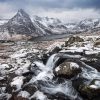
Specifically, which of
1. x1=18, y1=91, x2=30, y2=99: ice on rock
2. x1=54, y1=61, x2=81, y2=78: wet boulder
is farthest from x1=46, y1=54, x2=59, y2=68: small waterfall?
x1=18, y1=91, x2=30, y2=99: ice on rock

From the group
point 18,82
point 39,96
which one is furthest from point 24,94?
point 18,82

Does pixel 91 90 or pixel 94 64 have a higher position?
pixel 94 64

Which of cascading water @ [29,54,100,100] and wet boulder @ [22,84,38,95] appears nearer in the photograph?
cascading water @ [29,54,100,100]

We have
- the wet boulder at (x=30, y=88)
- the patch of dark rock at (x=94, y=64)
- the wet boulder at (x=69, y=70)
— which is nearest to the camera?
the wet boulder at (x=30, y=88)

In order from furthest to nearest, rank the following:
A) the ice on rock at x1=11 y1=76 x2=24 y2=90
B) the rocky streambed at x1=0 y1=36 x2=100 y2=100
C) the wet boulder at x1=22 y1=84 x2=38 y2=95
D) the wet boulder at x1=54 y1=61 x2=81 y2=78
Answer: the ice on rock at x1=11 y1=76 x2=24 y2=90 → the wet boulder at x1=54 y1=61 x2=81 y2=78 → the wet boulder at x1=22 y1=84 x2=38 y2=95 → the rocky streambed at x1=0 y1=36 x2=100 y2=100

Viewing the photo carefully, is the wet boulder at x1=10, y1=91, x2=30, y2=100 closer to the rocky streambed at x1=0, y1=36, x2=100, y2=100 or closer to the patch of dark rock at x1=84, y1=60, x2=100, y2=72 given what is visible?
the rocky streambed at x1=0, y1=36, x2=100, y2=100

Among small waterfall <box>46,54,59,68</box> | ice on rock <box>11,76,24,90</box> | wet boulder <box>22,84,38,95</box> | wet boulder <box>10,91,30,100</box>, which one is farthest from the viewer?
small waterfall <box>46,54,59,68</box>

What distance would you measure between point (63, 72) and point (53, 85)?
2.67 m

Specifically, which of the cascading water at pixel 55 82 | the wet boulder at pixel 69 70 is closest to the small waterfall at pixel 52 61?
the cascading water at pixel 55 82

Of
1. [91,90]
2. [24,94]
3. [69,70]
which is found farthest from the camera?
[69,70]

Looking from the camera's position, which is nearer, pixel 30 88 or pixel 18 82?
pixel 30 88

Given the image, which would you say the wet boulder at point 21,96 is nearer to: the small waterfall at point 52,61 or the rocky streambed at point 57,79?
the rocky streambed at point 57,79

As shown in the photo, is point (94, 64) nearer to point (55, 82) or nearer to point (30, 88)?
point (55, 82)

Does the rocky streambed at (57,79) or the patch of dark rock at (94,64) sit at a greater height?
the patch of dark rock at (94,64)
